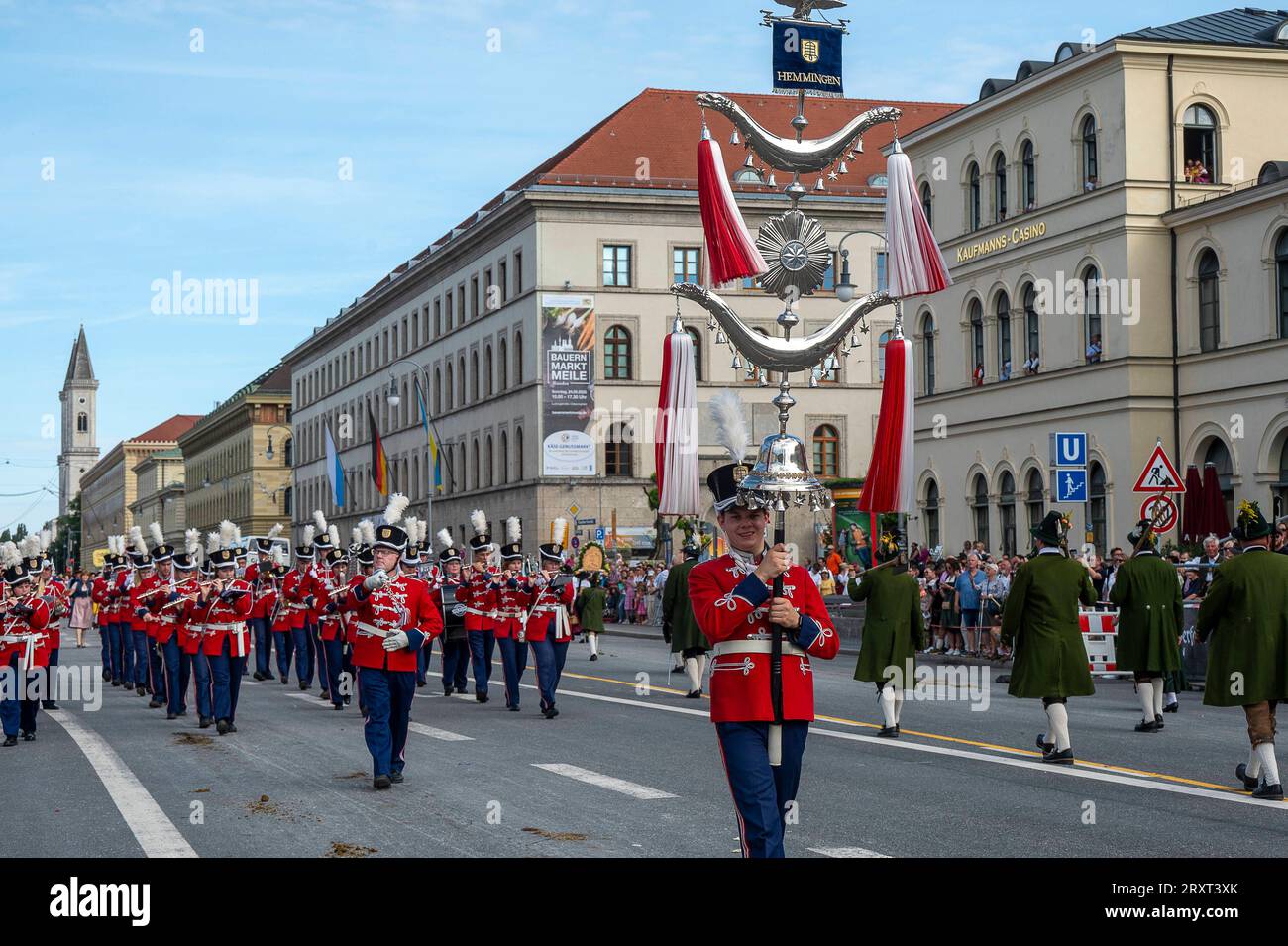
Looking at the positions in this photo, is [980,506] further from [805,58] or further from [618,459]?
[805,58]

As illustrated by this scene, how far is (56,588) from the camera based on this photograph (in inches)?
754

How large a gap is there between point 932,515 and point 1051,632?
3949 centimetres

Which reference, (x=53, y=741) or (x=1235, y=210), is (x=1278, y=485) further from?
(x=53, y=741)

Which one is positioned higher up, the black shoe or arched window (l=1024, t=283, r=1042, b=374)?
arched window (l=1024, t=283, r=1042, b=374)

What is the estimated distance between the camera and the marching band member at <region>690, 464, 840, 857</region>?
7.65 metres

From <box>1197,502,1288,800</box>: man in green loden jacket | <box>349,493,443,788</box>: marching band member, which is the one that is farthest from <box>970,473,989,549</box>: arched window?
<box>349,493,443,788</box>: marching band member

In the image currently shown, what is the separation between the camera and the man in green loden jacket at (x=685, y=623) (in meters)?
21.1

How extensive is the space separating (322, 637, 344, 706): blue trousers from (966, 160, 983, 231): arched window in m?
32.6

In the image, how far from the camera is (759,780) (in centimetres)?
768

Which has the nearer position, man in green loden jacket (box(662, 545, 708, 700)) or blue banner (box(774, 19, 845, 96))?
man in green loden jacket (box(662, 545, 708, 700))

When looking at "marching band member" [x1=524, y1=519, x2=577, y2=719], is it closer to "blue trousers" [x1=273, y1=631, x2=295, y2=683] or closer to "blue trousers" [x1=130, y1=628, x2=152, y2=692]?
"blue trousers" [x1=130, y1=628, x2=152, y2=692]

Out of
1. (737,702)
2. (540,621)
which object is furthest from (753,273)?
(737,702)

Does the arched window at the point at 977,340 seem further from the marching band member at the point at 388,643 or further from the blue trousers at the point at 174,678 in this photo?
the marching band member at the point at 388,643
